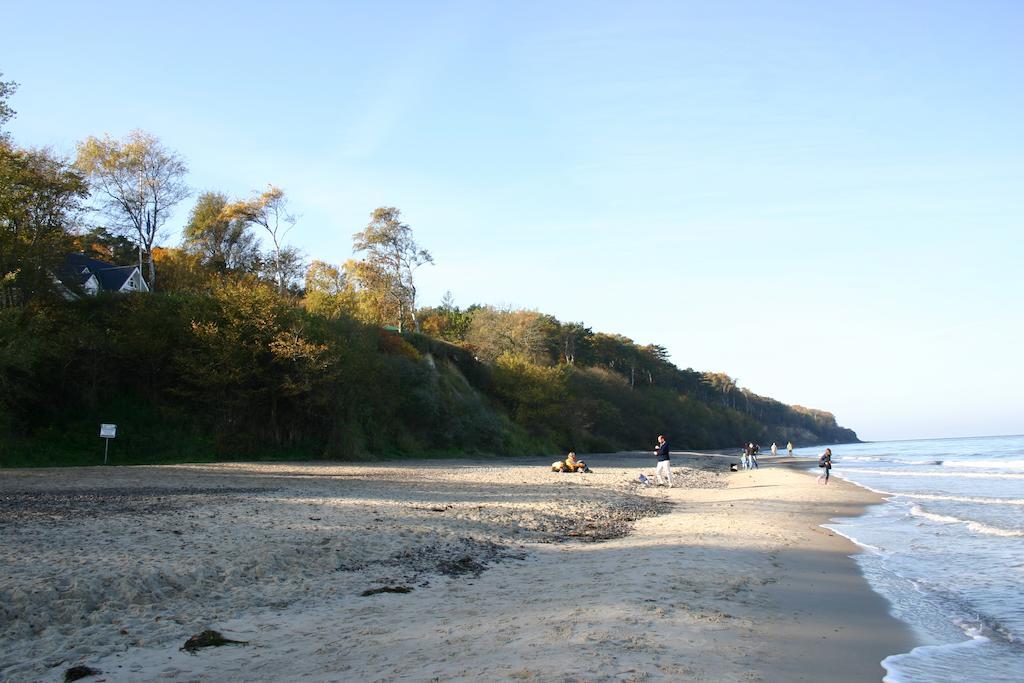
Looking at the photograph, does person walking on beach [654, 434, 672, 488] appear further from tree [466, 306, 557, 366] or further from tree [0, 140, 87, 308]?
tree [466, 306, 557, 366]

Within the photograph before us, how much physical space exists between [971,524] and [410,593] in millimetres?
14117

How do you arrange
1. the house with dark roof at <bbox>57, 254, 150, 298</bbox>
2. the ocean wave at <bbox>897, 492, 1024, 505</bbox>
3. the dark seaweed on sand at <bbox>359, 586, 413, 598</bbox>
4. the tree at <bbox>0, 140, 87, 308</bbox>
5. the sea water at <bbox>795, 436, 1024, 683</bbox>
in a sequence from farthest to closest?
1. the house with dark roof at <bbox>57, 254, 150, 298</bbox>
2. the tree at <bbox>0, 140, 87, 308</bbox>
3. the ocean wave at <bbox>897, 492, 1024, 505</bbox>
4. the dark seaweed on sand at <bbox>359, 586, 413, 598</bbox>
5. the sea water at <bbox>795, 436, 1024, 683</bbox>

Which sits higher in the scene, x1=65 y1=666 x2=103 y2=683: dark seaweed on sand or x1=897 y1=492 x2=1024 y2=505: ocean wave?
x1=65 y1=666 x2=103 y2=683: dark seaweed on sand

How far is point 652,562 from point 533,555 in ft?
5.71

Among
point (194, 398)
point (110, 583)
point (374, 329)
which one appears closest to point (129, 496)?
point (110, 583)

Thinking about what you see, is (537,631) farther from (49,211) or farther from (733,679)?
(49,211)

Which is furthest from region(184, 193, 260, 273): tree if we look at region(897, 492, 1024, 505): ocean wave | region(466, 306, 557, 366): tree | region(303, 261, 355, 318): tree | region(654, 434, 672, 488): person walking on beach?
region(897, 492, 1024, 505): ocean wave

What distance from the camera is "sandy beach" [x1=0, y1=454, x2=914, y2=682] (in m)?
5.28

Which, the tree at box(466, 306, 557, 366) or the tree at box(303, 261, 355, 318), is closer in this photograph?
the tree at box(303, 261, 355, 318)

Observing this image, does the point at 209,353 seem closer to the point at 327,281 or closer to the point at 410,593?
the point at 410,593

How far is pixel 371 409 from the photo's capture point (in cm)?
3331

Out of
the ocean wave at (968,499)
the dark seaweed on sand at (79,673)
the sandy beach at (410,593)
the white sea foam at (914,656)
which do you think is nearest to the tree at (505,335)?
the ocean wave at (968,499)

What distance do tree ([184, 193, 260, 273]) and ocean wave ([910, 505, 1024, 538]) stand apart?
46.2 meters

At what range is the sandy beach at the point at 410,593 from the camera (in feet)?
17.3
